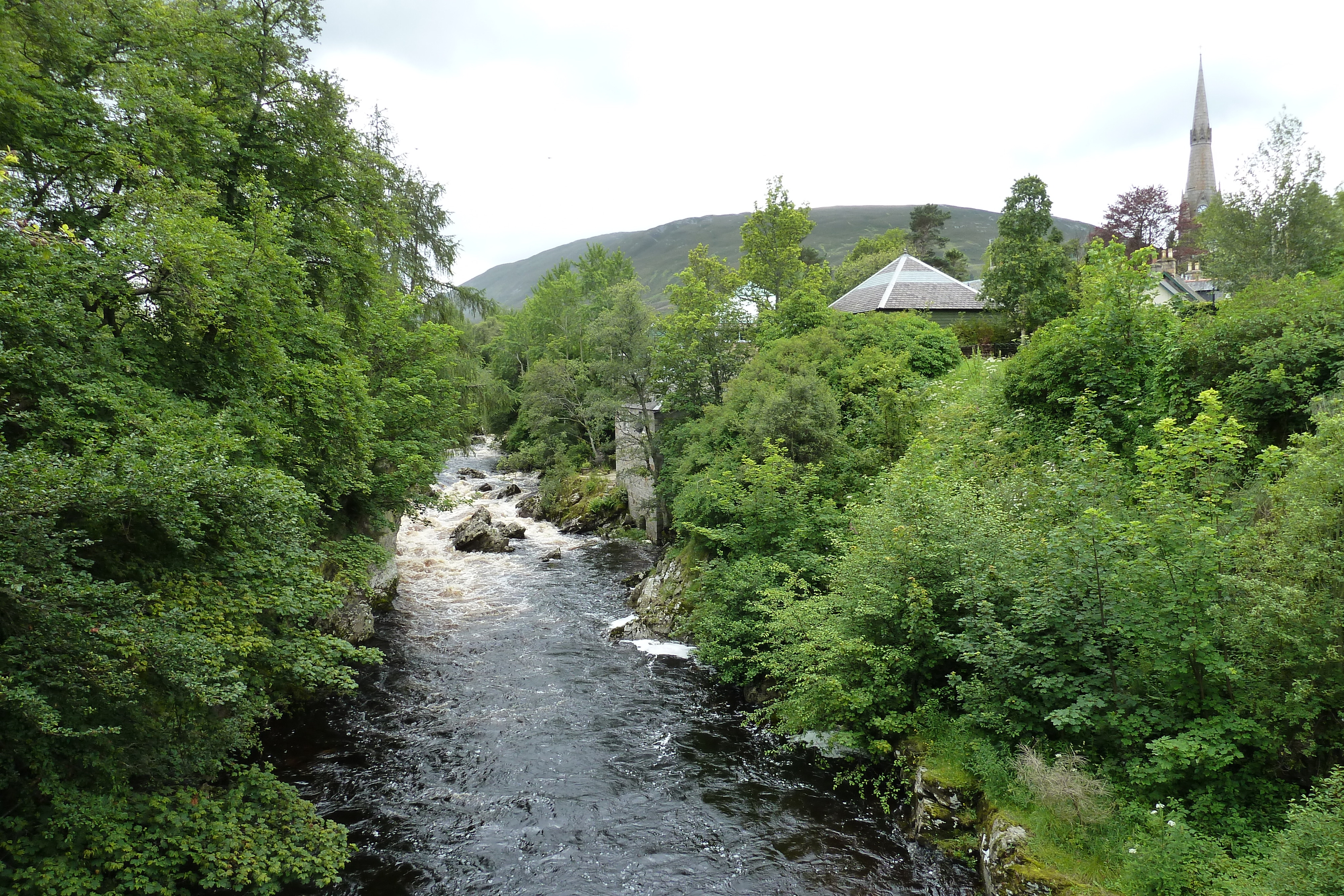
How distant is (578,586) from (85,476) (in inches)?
657

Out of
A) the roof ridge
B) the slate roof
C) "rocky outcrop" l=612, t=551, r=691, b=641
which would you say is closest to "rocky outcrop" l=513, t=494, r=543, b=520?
"rocky outcrop" l=612, t=551, r=691, b=641

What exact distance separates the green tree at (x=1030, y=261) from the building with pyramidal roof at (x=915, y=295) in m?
3.06

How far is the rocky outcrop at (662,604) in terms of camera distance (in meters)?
17.0

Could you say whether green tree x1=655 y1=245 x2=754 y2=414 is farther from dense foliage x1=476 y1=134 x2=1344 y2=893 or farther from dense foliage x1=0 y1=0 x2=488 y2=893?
dense foliage x1=0 y1=0 x2=488 y2=893

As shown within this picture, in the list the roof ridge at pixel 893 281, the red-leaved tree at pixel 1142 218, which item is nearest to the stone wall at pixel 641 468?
the roof ridge at pixel 893 281

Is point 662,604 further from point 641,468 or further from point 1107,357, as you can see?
point 1107,357

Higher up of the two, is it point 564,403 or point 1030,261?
point 1030,261

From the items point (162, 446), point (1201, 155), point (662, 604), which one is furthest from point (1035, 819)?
point (1201, 155)

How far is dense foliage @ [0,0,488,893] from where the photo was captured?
5.71 metres

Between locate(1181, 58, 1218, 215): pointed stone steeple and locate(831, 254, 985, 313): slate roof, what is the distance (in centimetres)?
5735

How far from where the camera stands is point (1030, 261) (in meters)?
24.3

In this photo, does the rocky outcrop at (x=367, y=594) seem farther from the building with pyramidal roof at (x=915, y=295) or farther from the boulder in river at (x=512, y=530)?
the building with pyramidal roof at (x=915, y=295)

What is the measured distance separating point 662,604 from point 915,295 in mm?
21334

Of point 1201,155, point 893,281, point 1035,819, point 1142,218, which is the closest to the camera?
point 1035,819
